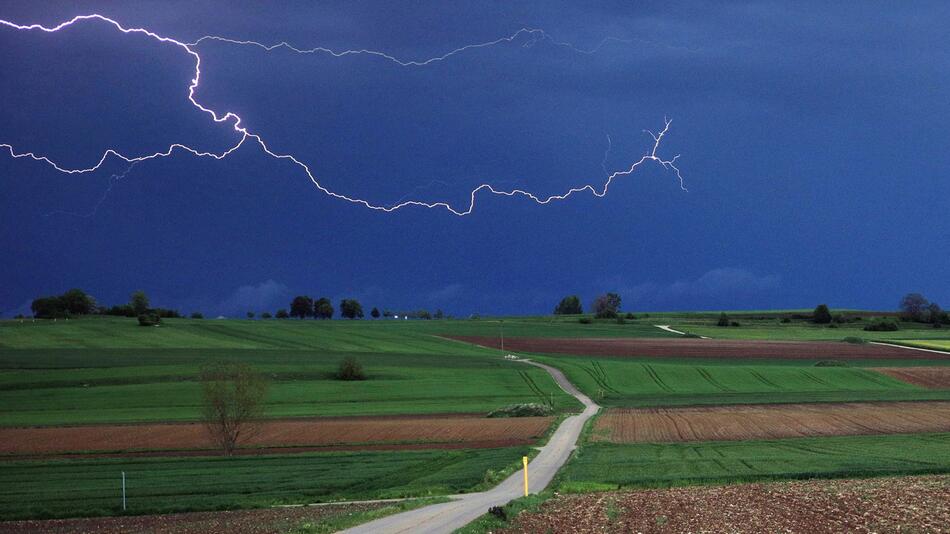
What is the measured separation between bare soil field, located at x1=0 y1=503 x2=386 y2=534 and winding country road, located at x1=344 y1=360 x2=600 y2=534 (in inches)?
92.5

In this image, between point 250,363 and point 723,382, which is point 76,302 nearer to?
point 250,363

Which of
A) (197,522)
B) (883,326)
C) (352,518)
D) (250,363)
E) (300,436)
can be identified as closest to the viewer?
(352,518)

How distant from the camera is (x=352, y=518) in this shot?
2408cm

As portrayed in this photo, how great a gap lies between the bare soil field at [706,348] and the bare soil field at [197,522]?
255 ft

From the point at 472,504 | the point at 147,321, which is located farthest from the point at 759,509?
the point at 147,321

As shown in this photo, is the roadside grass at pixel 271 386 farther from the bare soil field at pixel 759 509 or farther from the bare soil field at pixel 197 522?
the bare soil field at pixel 759 509

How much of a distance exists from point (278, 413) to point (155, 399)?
1303 cm

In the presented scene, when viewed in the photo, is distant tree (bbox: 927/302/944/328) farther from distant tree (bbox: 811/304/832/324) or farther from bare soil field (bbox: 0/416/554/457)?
bare soil field (bbox: 0/416/554/457)

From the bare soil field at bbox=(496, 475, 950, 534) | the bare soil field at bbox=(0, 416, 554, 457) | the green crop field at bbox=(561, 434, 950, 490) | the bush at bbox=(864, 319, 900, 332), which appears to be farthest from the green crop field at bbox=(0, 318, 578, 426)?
the bush at bbox=(864, 319, 900, 332)

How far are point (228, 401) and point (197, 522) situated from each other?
64.3ft

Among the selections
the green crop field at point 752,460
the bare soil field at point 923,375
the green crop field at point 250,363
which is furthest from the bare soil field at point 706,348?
the green crop field at point 752,460

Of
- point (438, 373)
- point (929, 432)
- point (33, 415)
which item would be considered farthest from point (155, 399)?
point (929, 432)

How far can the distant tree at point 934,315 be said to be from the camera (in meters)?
162

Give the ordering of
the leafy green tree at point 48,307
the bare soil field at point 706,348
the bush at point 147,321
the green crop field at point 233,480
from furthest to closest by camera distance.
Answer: the leafy green tree at point 48,307
the bush at point 147,321
the bare soil field at point 706,348
the green crop field at point 233,480
